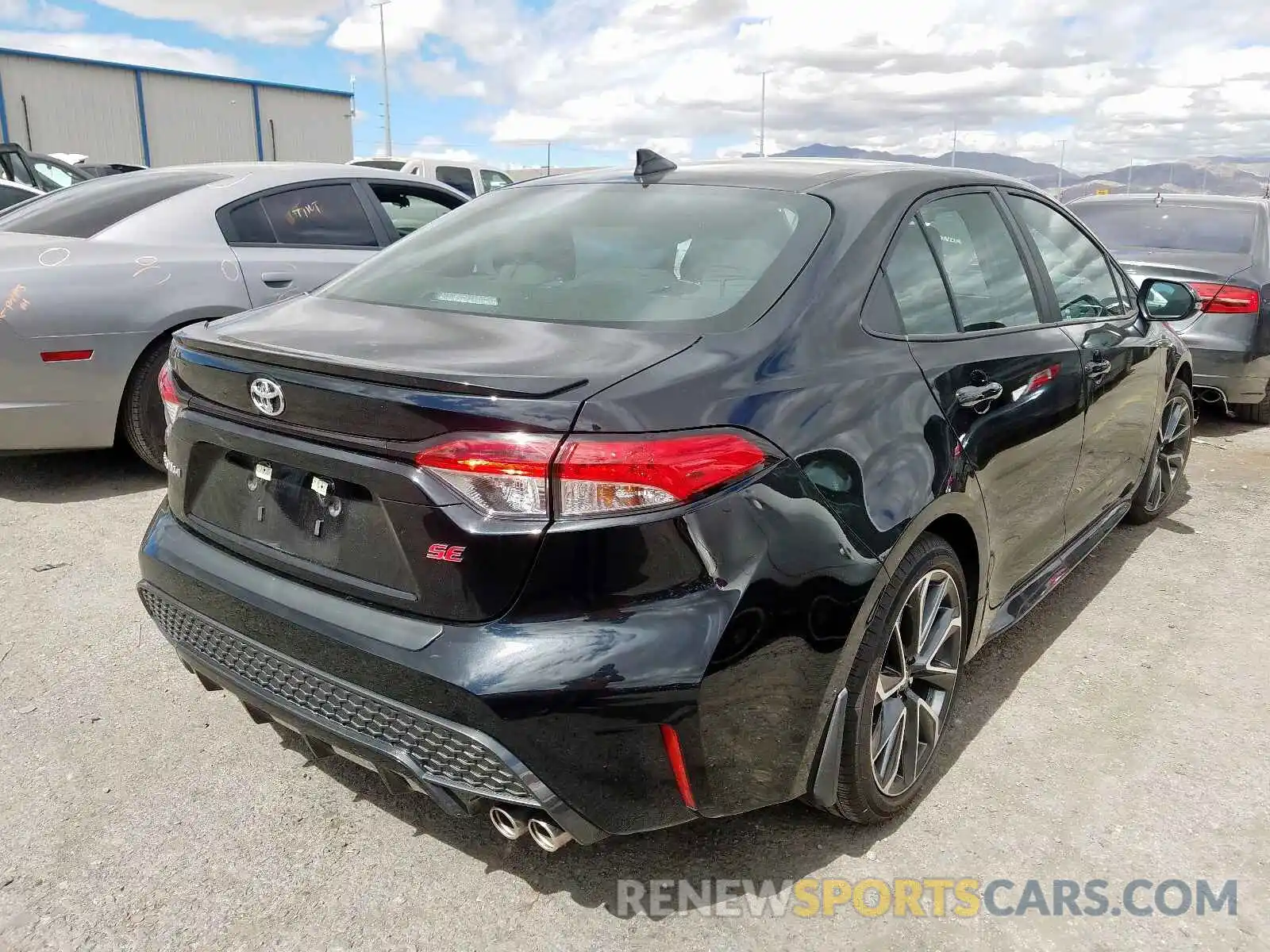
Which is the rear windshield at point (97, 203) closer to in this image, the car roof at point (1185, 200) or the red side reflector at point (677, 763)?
the red side reflector at point (677, 763)

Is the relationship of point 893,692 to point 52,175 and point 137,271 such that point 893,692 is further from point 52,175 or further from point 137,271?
point 52,175

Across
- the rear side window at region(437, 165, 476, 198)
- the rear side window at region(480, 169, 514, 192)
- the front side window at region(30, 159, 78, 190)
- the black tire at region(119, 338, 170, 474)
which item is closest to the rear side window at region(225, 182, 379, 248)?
the black tire at region(119, 338, 170, 474)

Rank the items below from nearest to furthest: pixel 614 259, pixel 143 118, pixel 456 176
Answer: pixel 614 259 < pixel 456 176 < pixel 143 118

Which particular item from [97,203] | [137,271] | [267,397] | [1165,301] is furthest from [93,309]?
[1165,301]

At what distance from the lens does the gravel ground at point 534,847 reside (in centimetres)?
204

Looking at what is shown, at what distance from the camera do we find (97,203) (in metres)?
4.95

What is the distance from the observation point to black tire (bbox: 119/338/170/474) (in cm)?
447

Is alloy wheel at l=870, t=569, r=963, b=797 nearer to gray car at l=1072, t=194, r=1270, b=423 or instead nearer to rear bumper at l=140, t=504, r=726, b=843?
rear bumper at l=140, t=504, r=726, b=843

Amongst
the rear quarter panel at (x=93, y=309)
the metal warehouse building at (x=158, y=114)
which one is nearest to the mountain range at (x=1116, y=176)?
the rear quarter panel at (x=93, y=309)

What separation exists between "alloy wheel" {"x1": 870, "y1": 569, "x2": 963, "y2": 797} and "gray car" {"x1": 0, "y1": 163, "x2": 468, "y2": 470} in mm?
2836

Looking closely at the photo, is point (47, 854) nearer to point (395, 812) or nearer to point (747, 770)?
point (395, 812)

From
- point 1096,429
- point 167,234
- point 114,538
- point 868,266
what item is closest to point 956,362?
point 868,266

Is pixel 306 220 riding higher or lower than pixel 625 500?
higher

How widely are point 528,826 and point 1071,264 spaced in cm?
270
